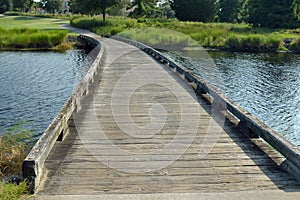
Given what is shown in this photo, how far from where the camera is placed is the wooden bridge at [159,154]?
379 centimetres

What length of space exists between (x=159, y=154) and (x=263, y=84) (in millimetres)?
12175

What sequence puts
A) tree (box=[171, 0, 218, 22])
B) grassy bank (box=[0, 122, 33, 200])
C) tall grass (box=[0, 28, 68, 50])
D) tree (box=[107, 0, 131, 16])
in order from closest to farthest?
grassy bank (box=[0, 122, 33, 200])
tall grass (box=[0, 28, 68, 50])
tree (box=[107, 0, 131, 16])
tree (box=[171, 0, 218, 22])

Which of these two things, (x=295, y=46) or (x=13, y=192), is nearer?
(x=13, y=192)

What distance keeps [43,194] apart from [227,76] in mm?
15063

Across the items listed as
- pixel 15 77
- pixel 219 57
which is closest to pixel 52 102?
pixel 15 77

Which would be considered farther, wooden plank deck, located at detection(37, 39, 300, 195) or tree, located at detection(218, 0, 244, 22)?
tree, located at detection(218, 0, 244, 22)

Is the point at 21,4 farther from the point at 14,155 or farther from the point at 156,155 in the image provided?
the point at 156,155

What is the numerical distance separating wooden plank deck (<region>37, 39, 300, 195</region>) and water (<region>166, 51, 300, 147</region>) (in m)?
3.75

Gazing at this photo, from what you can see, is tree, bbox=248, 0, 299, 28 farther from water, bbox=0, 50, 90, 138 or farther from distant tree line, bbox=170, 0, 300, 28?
water, bbox=0, 50, 90, 138

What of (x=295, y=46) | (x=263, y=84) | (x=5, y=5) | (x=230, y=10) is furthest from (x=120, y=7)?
(x=5, y=5)

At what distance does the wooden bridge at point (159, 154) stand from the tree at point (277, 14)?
3800 cm

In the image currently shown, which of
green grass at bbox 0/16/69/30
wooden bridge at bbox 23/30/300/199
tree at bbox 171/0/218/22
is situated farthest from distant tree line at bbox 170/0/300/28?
wooden bridge at bbox 23/30/300/199

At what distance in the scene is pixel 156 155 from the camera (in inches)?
190

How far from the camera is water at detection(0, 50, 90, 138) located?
9.98 metres
